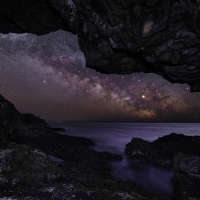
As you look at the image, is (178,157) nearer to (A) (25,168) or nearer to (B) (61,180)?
(B) (61,180)

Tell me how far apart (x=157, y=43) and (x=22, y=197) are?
9721 millimetres

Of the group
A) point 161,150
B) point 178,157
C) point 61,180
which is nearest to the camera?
point 61,180

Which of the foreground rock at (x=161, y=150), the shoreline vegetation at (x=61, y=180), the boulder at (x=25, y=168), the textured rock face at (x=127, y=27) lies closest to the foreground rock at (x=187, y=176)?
the shoreline vegetation at (x=61, y=180)

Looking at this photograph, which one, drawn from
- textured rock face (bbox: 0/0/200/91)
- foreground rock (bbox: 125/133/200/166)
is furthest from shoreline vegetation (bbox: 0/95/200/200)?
textured rock face (bbox: 0/0/200/91)

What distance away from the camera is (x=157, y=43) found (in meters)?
10.3

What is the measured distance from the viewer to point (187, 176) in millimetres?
8227

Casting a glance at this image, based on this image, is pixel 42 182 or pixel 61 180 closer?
pixel 42 182

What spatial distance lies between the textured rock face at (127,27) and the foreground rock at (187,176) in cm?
598

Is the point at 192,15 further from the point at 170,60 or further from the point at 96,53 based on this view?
the point at 96,53

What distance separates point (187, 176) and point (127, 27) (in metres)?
8.17

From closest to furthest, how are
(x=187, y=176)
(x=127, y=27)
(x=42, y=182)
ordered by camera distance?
(x=42, y=182)
(x=187, y=176)
(x=127, y=27)

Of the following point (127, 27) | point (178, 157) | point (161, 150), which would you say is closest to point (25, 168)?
point (178, 157)

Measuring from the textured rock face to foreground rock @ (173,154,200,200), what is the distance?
598 cm

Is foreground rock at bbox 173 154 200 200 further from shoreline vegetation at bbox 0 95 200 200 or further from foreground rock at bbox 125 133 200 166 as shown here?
foreground rock at bbox 125 133 200 166
